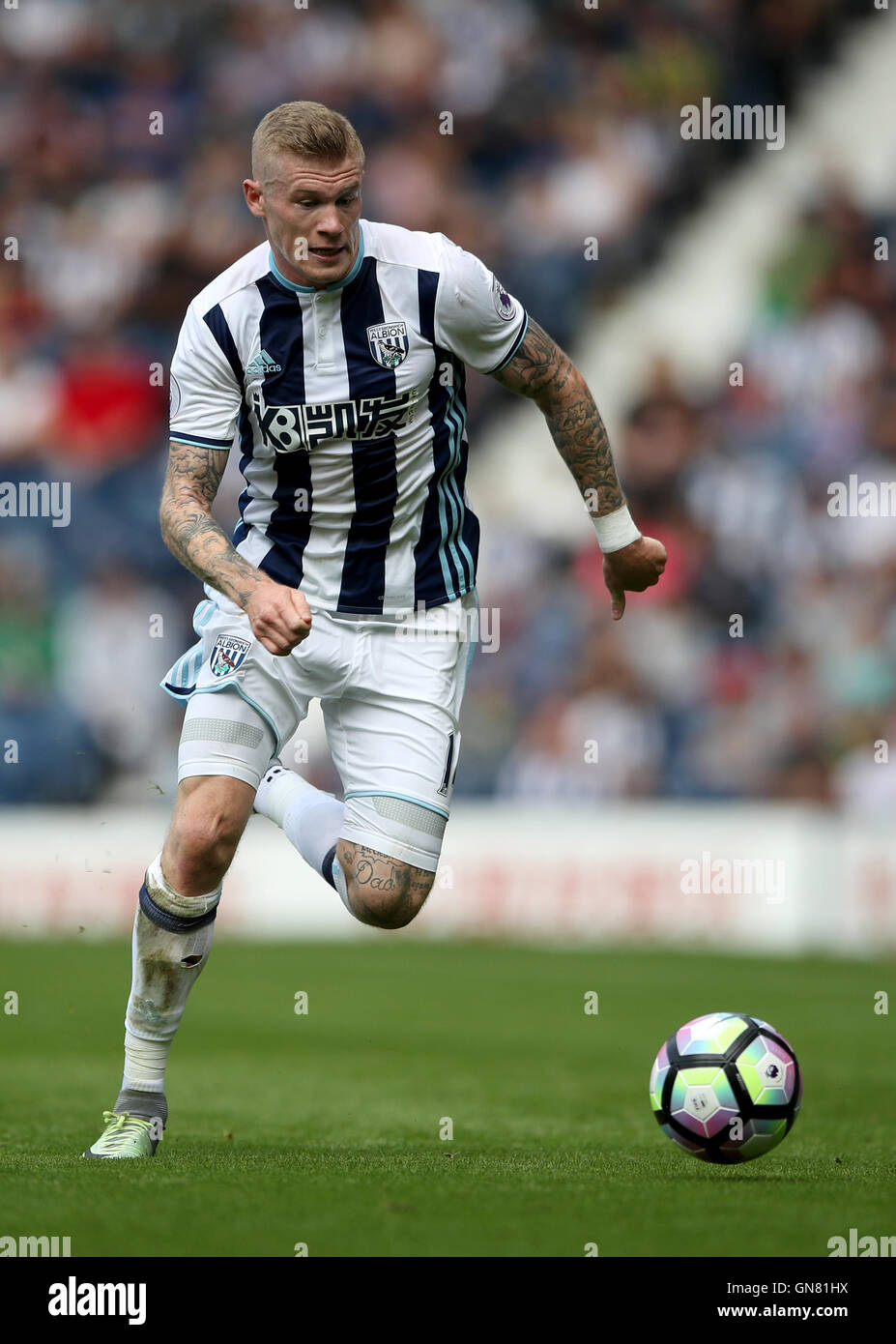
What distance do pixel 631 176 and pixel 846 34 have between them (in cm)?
255

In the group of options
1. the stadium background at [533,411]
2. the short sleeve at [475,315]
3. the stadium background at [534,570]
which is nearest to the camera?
the short sleeve at [475,315]

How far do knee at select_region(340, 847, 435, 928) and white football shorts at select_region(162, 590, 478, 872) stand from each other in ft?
0.12

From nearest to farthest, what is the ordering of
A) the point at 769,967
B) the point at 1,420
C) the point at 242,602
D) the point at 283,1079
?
the point at 242,602, the point at 283,1079, the point at 769,967, the point at 1,420

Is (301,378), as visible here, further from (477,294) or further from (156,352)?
(156,352)

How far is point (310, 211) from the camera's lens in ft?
17.1

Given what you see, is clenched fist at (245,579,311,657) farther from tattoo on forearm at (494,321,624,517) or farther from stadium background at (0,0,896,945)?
stadium background at (0,0,896,945)

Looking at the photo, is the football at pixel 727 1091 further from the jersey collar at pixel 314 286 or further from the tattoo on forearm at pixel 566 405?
the jersey collar at pixel 314 286

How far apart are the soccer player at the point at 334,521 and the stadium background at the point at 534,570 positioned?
1.35 metres

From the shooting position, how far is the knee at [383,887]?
5.64 meters

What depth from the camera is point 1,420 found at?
16.2m

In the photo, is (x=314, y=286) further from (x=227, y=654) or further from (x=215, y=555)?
(x=227, y=654)

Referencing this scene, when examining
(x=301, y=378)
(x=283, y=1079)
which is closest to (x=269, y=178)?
(x=301, y=378)

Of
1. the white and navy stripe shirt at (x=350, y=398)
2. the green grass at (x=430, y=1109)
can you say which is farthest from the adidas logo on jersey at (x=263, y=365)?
the green grass at (x=430, y=1109)

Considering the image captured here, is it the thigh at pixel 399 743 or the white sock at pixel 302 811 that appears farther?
the white sock at pixel 302 811
